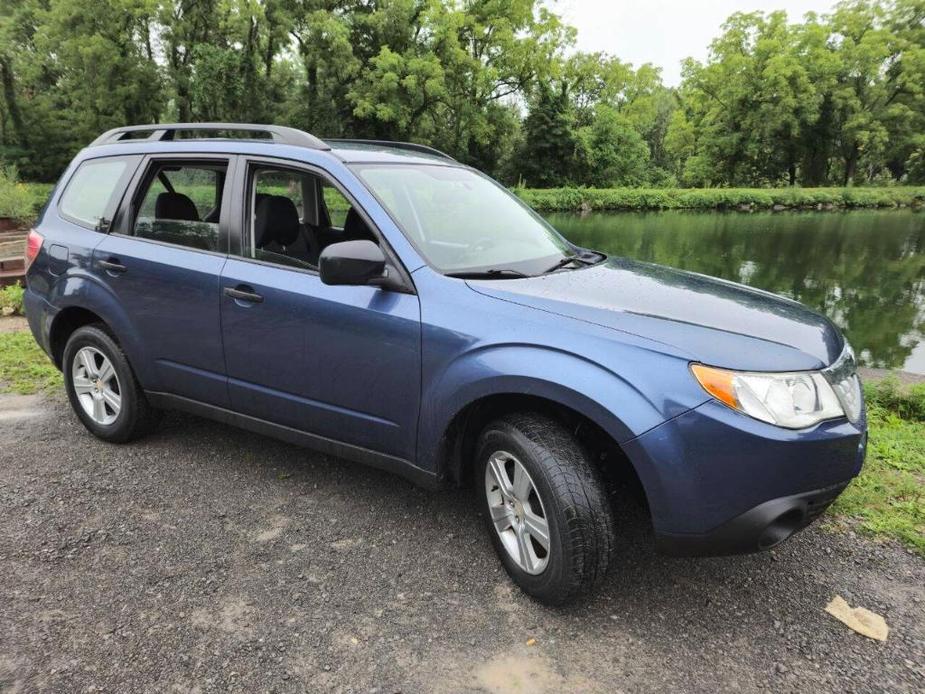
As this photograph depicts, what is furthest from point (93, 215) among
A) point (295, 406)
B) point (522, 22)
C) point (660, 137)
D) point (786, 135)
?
point (660, 137)

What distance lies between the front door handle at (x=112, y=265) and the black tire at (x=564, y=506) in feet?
8.10

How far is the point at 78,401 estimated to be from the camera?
4.14m

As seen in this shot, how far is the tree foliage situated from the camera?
123 feet

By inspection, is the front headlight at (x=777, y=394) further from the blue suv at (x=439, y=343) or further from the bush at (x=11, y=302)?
the bush at (x=11, y=302)

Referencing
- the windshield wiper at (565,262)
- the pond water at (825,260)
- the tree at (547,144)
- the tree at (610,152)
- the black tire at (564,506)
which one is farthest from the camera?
the tree at (610,152)

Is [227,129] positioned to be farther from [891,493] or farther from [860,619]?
[891,493]

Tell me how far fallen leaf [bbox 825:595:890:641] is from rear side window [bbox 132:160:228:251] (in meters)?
3.40

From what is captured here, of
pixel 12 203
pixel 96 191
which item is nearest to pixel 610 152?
pixel 12 203

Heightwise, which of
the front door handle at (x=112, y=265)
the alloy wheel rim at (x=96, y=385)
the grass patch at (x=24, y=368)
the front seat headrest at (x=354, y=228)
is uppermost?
the front seat headrest at (x=354, y=228)

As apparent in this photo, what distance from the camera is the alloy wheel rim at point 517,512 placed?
256 cm

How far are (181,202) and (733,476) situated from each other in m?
3.27

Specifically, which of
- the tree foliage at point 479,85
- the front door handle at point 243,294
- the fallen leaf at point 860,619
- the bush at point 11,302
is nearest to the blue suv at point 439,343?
the front door handle at point 243,294

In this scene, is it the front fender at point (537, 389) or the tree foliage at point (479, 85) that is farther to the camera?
the tree foliage at point (479, 85)

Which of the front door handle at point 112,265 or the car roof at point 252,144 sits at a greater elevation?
the car roof at point 252,144
